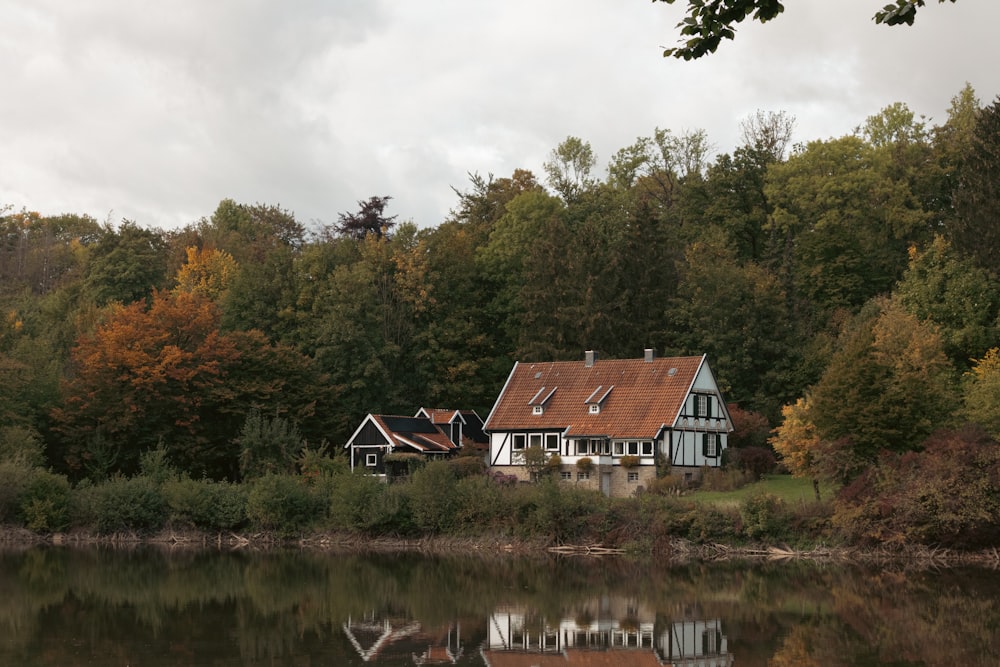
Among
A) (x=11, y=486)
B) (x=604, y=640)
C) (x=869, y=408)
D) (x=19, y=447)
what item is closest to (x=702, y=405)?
(x=869, y=408)

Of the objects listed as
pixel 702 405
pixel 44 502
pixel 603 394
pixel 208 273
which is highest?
pixel 208 273

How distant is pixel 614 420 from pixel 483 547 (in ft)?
38.5

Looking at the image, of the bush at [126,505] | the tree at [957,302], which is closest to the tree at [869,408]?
the tree at [957,302]

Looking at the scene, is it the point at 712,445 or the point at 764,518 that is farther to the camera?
the point at 712,445

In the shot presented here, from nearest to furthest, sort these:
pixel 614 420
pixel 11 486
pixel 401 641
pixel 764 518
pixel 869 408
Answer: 1. pixel 401 641
2. pixel 764 518
3. pixel 869 408
4. pixel 11 486
5. pixel 614 420

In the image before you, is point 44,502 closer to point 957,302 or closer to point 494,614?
point 494,614

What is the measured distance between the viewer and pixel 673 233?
67.2 meters

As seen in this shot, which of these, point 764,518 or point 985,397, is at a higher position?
point 985,397

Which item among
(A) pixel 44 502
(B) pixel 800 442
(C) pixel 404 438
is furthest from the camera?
(C) pixel 404 438

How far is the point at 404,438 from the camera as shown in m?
54.2

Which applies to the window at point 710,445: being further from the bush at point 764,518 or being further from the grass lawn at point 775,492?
the bush at point 764,518

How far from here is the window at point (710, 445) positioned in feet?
172

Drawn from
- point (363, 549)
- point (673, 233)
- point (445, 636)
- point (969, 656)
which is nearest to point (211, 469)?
point (363, 549)

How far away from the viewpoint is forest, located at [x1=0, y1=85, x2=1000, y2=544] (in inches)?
1986
